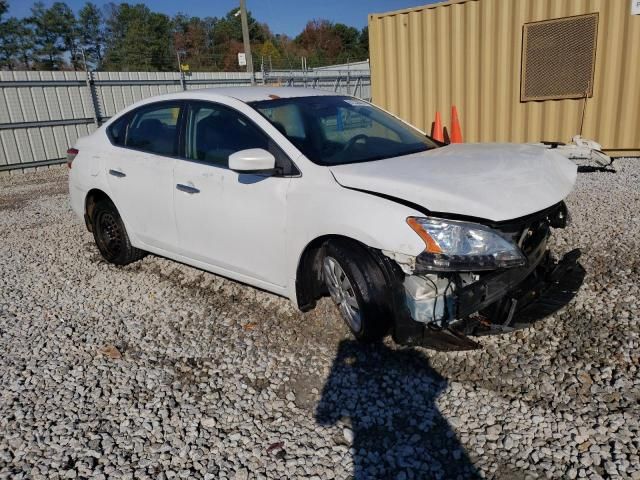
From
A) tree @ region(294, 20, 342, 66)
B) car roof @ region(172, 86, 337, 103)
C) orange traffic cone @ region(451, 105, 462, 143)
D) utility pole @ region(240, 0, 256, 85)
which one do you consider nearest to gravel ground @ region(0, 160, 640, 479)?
car roof @ region(172, 86, 337, 103)

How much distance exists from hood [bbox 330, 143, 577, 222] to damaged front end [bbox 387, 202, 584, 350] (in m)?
0.09

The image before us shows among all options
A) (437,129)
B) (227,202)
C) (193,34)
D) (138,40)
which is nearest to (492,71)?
(437,129)

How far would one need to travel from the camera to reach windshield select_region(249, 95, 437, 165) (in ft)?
11.4

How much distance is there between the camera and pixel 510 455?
2.32m

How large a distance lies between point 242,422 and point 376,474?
0.78 meters

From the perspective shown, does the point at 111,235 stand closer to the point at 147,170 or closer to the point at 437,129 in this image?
the point at 147,170

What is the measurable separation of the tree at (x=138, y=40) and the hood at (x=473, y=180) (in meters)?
38.0

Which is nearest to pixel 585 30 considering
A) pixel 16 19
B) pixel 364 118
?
pixel 364 118

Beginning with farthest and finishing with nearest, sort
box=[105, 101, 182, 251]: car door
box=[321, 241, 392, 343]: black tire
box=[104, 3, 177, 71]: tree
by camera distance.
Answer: box=[104, 3, 177, 71]: tree
box=[105, 101, 182, 251]: car door
box=[321, 241, 392, 343]: black tire

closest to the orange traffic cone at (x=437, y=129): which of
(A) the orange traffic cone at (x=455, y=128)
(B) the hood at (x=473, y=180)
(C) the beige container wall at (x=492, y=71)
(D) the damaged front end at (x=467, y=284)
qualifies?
(A) the orange traffic cone at (x=455, y=128)

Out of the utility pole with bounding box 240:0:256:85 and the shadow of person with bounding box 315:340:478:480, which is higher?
the utility pole with bounding box 240:0:256:85

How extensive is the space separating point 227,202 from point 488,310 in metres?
1.89

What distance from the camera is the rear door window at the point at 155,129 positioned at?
13.6 ft

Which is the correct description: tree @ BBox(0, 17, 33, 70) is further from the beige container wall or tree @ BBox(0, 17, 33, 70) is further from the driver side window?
the driver side window
